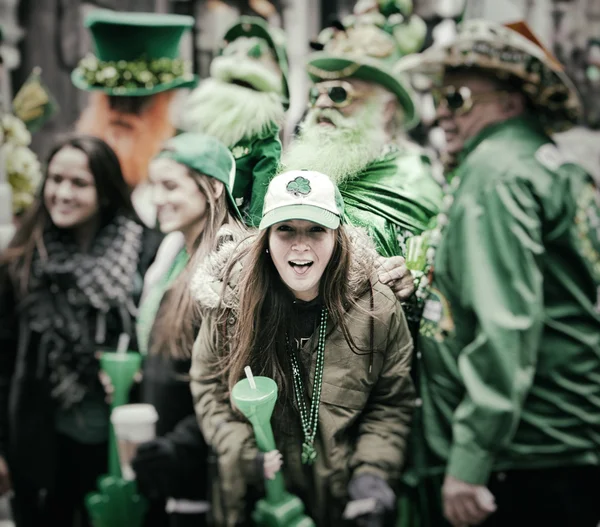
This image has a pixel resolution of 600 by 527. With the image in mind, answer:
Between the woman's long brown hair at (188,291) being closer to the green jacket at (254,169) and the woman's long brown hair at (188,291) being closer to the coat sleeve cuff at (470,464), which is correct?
the green jacket at (254,169)

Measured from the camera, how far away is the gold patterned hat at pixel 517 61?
5.40ft

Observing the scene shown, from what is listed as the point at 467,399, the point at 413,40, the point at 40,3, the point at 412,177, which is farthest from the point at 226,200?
the point at 40,3

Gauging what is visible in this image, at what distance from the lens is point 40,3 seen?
3416mm

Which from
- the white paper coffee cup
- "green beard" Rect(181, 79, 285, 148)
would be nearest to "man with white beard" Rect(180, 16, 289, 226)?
"green beard" Rect(181, 79, 285, 148)

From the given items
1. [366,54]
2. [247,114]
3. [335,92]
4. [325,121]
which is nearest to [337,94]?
[335,92]

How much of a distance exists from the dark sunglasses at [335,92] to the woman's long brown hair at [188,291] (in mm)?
318

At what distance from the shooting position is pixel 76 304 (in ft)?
7.27

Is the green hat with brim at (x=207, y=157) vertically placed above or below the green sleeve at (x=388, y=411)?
above

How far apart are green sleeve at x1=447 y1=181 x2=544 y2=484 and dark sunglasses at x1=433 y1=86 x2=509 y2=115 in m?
0.30

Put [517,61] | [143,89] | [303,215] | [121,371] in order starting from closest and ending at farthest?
[303,215]
[517,61]
[121,371]
[143,89]

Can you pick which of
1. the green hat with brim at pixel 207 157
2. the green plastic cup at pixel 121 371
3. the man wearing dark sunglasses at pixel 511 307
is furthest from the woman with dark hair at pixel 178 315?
the man wearing dark sunglasses at pixel 511 307

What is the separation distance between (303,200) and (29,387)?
153 cm

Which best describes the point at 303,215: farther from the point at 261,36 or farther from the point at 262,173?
the point at 261,36

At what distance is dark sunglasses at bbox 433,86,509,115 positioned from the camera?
1.72m
